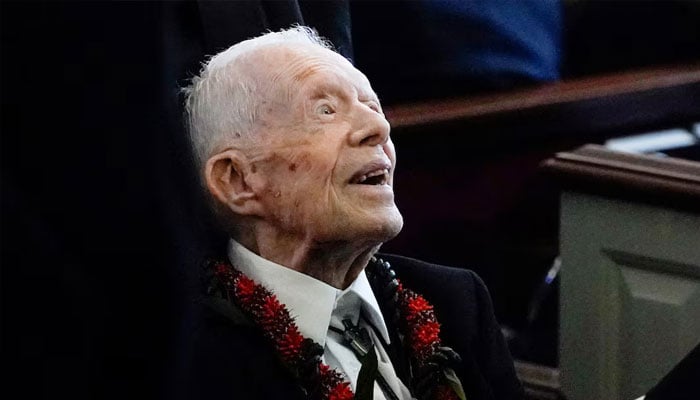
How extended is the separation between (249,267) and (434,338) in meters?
0.25

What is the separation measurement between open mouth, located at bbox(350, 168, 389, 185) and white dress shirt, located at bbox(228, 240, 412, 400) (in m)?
0.13

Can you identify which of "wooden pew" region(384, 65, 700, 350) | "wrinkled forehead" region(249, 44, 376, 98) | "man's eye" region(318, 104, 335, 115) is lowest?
"wooden pew" region(384, 65, 700, 350)

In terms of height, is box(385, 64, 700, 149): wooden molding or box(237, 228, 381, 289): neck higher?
box(237, 228, 381, 289): neck

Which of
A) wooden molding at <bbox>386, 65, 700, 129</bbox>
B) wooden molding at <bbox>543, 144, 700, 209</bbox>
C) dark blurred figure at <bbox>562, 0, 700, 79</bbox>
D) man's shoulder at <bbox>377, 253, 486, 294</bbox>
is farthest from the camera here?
dark blurred figure at <bbox>562, 0, 700, 79</bbox>

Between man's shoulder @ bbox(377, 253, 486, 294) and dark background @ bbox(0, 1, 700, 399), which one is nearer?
dark background @ bbox(0, 1, 700, 399)

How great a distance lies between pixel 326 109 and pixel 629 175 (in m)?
0.75

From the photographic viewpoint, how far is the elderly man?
1.57 m

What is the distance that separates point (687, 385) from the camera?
1539mm

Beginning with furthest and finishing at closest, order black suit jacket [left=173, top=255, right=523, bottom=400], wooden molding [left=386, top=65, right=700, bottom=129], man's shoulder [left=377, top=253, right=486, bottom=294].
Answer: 1. wooden molding [left=386, top=65, right=700, bottom=129]
2. man's shoulder [left=377, top=253, right=486, bottom=294]
3. black suit jacket [left=173, top=255, right=523, bottom=400]

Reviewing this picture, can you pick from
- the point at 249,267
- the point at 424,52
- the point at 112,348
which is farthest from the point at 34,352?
the point at 424,52

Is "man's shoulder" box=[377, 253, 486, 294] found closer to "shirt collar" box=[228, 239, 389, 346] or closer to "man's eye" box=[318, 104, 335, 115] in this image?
"shirt collar" box=[228, 239, 389, 346]

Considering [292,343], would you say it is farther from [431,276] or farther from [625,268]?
[625,268]

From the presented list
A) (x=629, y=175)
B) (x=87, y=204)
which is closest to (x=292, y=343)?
(x=87, y=204)

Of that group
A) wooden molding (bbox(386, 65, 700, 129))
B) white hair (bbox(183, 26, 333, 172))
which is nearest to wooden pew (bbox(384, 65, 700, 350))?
wooden molding (bbox(386, 65, 700, 129))
